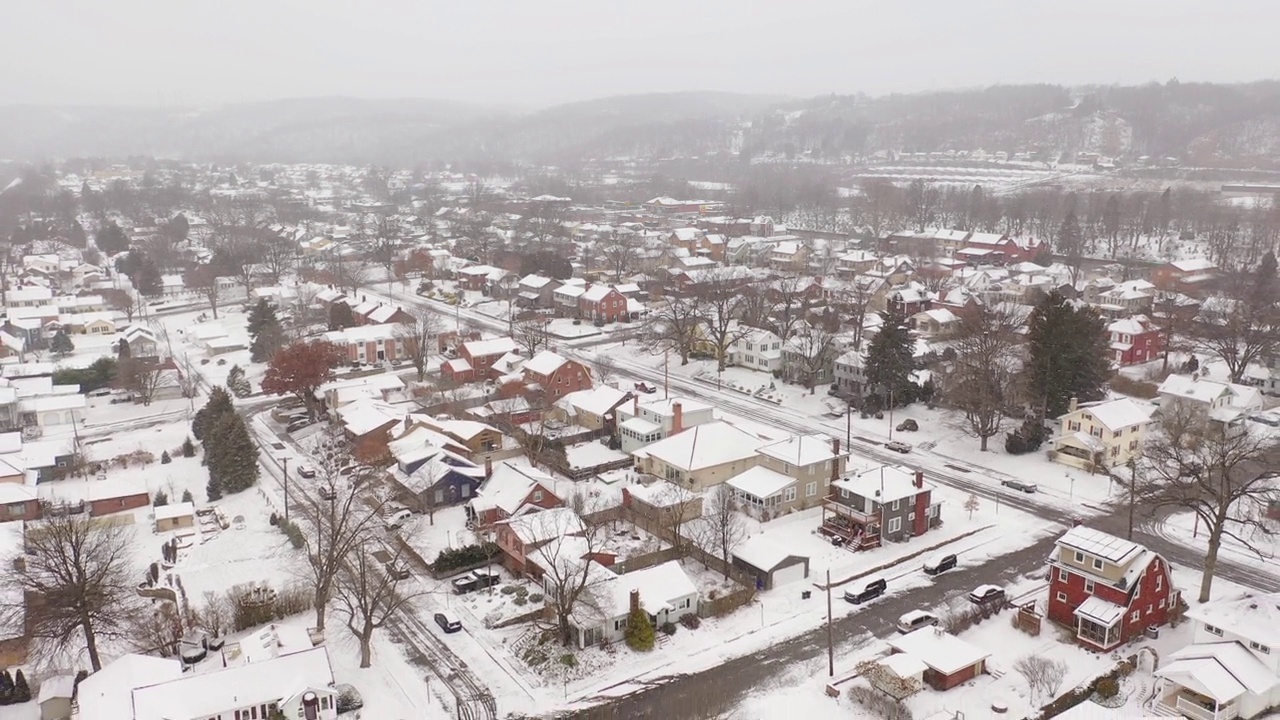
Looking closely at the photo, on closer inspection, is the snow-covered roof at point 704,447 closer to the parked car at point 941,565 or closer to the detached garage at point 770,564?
the detached garage at point 770,564

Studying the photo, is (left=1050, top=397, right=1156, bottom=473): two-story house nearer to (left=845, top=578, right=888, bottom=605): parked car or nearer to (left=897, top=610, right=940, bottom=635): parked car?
(left=845, top=578, right=888, bottom=605): parked car

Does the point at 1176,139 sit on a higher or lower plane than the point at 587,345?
higher

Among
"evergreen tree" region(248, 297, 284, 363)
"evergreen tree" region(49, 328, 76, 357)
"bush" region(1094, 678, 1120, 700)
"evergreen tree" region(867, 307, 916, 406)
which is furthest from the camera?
"evergreen tree" region(49, 328, 76, 357)

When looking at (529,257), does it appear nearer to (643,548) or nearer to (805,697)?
(643,548)

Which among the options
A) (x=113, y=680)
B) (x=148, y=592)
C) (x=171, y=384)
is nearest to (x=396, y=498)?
(x=148, y=592)

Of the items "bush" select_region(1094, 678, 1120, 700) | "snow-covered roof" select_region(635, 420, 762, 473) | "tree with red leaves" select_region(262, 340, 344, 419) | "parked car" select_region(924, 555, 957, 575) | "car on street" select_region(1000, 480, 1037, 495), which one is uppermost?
"tree with red leaves" select_region(262, 340, 344, 419)

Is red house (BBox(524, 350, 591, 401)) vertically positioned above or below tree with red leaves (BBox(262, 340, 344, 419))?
below

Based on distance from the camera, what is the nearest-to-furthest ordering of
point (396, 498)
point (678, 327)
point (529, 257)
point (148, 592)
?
point (148, 592)
point (396, 498)
point (678, 327)
point (529, 257)

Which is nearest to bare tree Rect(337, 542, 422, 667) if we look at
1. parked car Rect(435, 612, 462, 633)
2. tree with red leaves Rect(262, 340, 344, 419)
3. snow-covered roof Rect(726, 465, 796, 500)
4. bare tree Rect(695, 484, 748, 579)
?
parked car Rect(435, 612, 462, 633)
